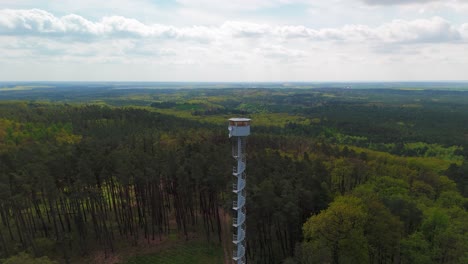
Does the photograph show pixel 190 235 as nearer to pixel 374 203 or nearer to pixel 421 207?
pixel 374 203

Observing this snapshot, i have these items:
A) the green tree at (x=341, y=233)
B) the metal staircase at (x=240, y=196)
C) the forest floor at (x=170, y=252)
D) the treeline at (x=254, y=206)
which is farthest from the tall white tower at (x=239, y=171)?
the forest floor at (x=170, y=252)

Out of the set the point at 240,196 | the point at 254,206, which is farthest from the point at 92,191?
the point at 254,206

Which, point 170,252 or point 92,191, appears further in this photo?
point 170,252

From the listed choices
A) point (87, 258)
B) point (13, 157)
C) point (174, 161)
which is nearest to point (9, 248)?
point (87, 258)

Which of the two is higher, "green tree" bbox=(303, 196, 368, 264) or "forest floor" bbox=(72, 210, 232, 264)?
"green tree" bbox=(303, 196, 368, 264)

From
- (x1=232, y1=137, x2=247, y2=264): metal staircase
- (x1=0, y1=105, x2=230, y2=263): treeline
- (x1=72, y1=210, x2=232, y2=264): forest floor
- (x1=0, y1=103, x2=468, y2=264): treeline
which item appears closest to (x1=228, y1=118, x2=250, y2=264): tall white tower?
(x1=232, y1=137, x2=247, y2=264): metal staircase

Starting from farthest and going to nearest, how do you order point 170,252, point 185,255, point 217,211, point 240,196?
point 217,211 < point 170,252 < point 185,255 < point 240,196

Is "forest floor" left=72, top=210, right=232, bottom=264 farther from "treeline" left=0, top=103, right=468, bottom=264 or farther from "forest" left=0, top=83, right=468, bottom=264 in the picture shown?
"treeline" left=0, top=103, right=468, bottom=264

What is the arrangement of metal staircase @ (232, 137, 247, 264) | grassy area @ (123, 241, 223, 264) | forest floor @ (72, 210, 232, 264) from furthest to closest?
grassy area @ (123, 241, 223, 264) → forest floor @ (72, 210, 232, 264) → metal staircase @ (232, 137, 247, 264)

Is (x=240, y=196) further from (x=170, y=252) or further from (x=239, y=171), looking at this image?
(x=170, y=252)
